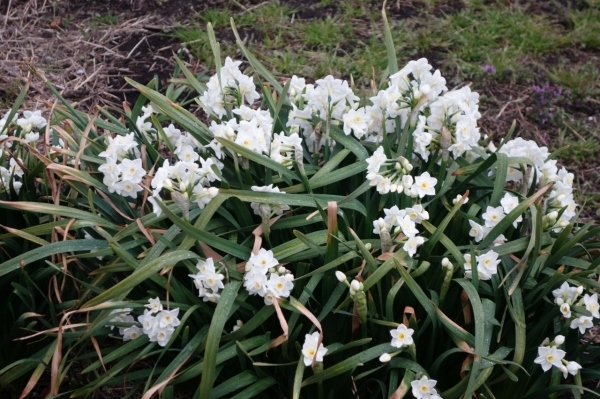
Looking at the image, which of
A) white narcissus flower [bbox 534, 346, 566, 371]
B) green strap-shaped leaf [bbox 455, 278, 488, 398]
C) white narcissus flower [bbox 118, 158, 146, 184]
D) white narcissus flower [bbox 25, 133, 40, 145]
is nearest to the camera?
green strap-shaped leaf [bbox 455, 278, 488, 398]

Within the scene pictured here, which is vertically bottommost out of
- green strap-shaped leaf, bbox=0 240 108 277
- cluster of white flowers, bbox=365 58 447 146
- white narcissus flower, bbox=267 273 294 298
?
green strap-shaped leaf, bbox=0 240 108 277

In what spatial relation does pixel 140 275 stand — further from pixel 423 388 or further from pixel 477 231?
pixel 477 231

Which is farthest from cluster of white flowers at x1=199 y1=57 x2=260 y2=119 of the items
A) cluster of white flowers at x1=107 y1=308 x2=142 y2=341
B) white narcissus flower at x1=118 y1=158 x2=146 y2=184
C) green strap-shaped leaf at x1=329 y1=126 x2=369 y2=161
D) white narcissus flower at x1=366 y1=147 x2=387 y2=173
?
cluster of white flowers at x1=107 y1=308 x2=142 y2=341

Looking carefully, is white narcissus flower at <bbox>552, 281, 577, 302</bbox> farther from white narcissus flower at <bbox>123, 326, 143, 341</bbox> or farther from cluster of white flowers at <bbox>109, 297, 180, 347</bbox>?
white narcissus flower at <bbox>123, 326, 143, 341</bbox>

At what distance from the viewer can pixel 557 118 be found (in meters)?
3.68

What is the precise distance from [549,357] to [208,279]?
0.98 metres

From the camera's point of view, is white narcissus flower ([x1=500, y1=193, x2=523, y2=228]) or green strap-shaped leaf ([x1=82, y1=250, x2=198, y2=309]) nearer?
green strap-shaped leaf ([x1=82, y1=250, x2=198, y2=309])

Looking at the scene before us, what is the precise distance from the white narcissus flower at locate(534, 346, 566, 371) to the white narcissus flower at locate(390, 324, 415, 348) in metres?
0.38

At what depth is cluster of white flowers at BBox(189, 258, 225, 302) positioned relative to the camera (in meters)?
1.93

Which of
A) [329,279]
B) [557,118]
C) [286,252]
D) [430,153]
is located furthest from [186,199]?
[557,118]

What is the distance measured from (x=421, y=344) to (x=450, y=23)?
269 cm

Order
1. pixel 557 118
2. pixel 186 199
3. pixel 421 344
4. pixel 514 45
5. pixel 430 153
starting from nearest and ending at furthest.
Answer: pixel 186 199 → pixel 421 344 → pixel 430 153 → pixel 557 118 → pixel 514 45

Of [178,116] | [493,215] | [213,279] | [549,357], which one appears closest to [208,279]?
[213,279]

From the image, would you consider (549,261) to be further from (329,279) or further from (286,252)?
(286,252)
